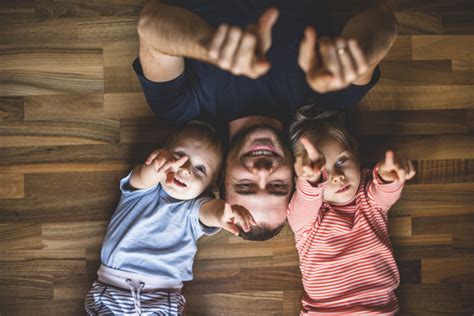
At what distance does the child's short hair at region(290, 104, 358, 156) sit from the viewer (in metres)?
1.29

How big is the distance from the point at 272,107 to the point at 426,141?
21.4 inches

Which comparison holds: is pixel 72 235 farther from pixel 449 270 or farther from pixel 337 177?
pixel 449 270

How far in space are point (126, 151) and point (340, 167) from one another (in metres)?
0.66

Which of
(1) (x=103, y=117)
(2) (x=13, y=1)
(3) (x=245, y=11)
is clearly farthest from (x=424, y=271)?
(2) (x=13, y=1)

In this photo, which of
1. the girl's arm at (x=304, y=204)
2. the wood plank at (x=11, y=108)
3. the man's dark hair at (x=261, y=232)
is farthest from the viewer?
the wood plank at (x=11, y=108)

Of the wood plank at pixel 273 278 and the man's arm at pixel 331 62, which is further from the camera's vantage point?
the wood plank at pixel 273 278

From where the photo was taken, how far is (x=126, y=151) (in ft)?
4.79

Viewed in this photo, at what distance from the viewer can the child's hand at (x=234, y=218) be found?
1103 millimetres

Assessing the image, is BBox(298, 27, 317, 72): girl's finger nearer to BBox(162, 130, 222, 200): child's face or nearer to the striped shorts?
BBox(162, 130, 222, 200): child's face

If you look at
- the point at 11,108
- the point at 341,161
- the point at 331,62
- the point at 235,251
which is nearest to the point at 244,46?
the point at 331,62

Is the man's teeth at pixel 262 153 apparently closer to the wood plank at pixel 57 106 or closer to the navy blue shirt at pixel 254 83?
the navy blue shirt at pixel 254 83

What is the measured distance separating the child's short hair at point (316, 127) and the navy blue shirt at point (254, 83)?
3cm

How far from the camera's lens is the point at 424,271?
1.52 meters

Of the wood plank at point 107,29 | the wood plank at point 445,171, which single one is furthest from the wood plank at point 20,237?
the wood plank at point 445,171
